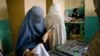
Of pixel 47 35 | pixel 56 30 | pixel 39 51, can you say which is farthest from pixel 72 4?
pixel 39 51

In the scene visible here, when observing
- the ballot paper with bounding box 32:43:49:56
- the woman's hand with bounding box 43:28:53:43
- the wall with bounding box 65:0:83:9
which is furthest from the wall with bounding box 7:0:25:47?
the wall with bounding box 65:0:83:9

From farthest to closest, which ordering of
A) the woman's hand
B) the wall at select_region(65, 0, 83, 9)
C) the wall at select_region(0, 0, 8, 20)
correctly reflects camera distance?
the wall at select_region(65, 0, 83, 9) < the wall at select_region(0, 0, 8, 20) < the woman's hand

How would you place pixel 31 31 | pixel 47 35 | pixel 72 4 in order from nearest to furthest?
pixel 31 31, pixel 47 35, pixel 72 4

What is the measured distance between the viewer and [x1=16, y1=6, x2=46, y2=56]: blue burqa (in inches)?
85.5

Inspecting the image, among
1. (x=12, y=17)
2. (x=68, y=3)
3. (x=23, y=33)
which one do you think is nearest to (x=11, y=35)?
(x=12, y=17)

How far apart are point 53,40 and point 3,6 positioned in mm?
988

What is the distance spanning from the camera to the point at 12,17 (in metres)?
2.78

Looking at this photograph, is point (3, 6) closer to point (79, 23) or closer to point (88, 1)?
point (88, 1)

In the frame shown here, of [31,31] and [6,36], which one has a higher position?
[31,31]

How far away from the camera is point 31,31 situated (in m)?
2.30

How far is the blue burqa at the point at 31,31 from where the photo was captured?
2172 mm

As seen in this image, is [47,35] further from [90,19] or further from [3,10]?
[90,19]

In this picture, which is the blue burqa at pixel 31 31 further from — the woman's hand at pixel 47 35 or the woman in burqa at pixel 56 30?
the woman in burqa at pixel 56 30

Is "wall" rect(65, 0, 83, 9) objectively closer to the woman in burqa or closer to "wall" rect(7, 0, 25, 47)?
the woman in burqa
